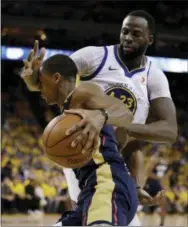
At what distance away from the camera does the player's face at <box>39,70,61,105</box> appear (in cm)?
Answer: 240

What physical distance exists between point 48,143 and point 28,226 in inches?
215

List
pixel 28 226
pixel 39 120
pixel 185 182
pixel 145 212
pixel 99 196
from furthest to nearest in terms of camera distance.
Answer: pixel 39 120 → pixel 185 182 → pixel 145 212 → pixel 28 226 → pixel 99 196

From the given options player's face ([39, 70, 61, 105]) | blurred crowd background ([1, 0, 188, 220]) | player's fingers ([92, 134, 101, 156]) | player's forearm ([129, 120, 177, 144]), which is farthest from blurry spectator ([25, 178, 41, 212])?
player's fingers ([92, 134, 101, 156])

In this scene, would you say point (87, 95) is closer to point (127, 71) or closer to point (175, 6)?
point (127, 71)

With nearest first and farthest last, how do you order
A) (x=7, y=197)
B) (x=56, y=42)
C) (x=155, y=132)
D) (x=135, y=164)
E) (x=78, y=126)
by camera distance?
1. (x=78, y=126)
2. (x=155, y=132)
3. (x=135, y=164)
4. (x=7, y=197)
5. (x=56, y=42)

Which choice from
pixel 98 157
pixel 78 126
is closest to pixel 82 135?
pixel 78 126

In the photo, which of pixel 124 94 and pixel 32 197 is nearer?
pixel 124 94

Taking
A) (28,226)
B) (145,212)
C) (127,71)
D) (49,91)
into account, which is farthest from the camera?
(145,212)

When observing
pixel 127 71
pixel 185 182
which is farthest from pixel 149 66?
pixel 185 182

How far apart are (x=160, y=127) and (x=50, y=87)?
0.58m

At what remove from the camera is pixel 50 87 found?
2434 mm

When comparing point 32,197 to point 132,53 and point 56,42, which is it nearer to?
point 56,42

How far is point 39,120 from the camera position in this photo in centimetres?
1370

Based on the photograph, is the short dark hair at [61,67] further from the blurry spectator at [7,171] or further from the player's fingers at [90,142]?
the blurry spectator at [7,171]
